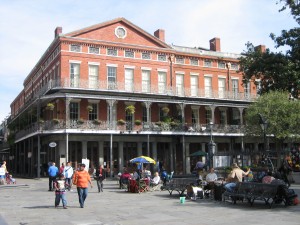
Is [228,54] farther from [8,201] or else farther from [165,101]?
[8,201]

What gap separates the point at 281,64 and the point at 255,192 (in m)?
15.8

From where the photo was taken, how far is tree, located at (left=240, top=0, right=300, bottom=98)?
25778 millimetres

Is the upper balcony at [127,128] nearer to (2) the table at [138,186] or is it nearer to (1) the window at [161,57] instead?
(1) the window at [161,57]

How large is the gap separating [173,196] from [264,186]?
16.5 feet

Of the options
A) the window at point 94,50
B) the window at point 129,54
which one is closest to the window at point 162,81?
the window at point 129,54

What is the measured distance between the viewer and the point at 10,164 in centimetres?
5278

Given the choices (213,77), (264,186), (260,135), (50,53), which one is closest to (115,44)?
(50,53)

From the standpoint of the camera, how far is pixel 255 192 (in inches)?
507

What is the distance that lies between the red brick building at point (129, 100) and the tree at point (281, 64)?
547cm

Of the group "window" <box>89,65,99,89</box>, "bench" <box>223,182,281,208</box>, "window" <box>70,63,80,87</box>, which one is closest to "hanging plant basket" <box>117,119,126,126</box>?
"window" <box>89,65,99,89</box>

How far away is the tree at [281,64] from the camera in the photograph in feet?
84.6

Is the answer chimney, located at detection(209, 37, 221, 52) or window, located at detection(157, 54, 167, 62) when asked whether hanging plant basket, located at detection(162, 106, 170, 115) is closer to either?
window, located at detection(157, 54, 167, 62)

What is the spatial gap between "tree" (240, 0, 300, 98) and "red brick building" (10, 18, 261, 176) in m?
5.47

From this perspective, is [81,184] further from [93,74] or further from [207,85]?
[207,85]
